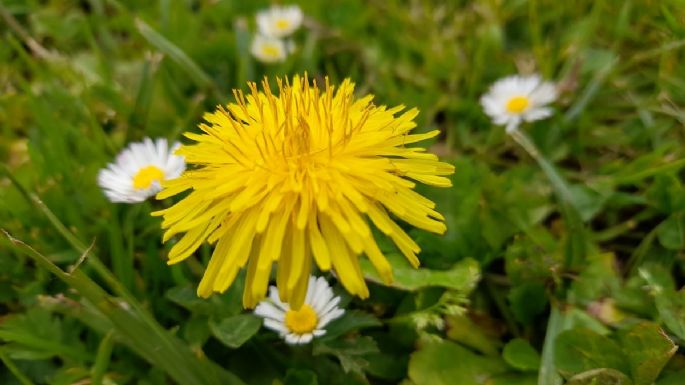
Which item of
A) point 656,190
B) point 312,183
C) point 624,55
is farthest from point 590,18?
point 312,183

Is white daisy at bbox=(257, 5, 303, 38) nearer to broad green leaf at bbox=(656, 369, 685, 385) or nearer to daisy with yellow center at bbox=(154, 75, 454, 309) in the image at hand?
daisy with yellow center at bbox=(154, 75, 454, 309)

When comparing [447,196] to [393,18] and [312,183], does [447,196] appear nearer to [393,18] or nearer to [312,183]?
[312,183]

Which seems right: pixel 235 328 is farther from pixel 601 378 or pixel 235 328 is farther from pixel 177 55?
pixel 177 55

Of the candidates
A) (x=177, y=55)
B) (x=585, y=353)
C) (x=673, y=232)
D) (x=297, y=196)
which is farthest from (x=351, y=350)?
(x=177, y=55)

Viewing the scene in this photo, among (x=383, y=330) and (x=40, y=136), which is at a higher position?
(x=40, y=136)

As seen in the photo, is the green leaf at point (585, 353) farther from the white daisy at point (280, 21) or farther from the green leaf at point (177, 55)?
the white daisy at point (280, 21)

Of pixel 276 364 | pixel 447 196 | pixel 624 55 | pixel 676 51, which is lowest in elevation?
pixel 276 364
